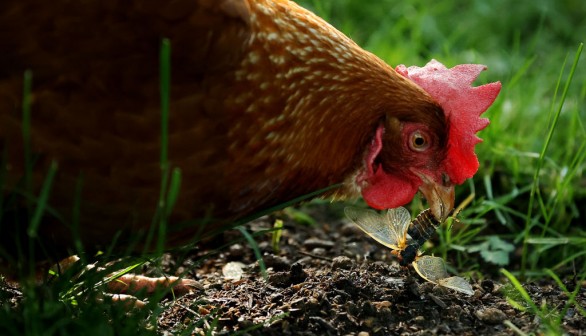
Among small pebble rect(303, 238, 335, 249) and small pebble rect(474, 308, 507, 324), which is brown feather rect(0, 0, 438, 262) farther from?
small pebble rect(303, 238, 335, 249)

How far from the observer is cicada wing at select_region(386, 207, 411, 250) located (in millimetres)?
3334

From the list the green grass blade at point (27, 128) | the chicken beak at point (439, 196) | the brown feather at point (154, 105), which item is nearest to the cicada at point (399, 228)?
the chicken beak at point (439, 196)

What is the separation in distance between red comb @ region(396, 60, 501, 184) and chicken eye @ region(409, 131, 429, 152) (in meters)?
0.10

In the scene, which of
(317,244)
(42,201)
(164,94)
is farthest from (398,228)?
(42,201)

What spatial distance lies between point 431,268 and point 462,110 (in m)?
0.61

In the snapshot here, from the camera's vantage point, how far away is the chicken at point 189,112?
252 cm

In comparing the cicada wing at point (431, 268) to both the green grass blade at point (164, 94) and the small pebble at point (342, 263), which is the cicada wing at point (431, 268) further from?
the green grass blade at point (164, 94)

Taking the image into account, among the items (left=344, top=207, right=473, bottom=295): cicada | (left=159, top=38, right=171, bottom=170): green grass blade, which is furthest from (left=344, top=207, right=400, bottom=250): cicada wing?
(left=159, top=38, right=171, bottom=170): green grass blade

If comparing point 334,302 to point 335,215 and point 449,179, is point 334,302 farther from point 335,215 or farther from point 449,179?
point 335,215

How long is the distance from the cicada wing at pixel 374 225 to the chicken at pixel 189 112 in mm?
196

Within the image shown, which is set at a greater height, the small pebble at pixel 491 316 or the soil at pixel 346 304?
the small pebble at pixel 491 316

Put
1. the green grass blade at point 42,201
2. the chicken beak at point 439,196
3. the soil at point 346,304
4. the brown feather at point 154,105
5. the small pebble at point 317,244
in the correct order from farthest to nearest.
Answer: the small pebble at point 317,244 → the chicken beak at point 439,196 → the soil at point 346,304 → the brown feather at point 154,105 → the green grass blade at point 42,201

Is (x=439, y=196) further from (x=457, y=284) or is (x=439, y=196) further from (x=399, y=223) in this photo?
(x=457, y=284)

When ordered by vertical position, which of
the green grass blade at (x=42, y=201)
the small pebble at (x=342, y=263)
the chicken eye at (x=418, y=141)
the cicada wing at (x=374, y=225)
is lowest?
the small pebble at (x=342, y=263)
